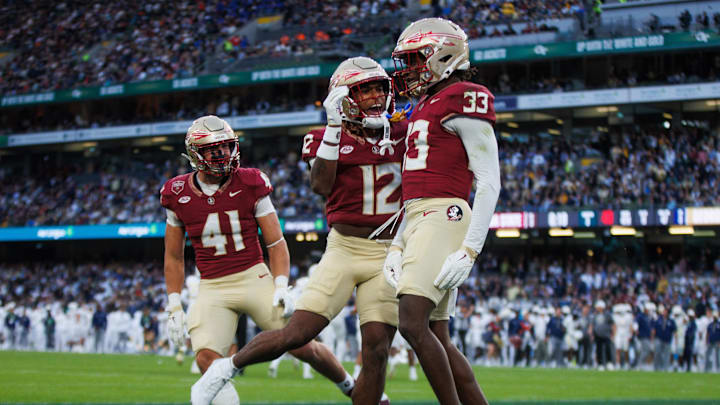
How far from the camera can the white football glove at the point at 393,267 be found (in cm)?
504

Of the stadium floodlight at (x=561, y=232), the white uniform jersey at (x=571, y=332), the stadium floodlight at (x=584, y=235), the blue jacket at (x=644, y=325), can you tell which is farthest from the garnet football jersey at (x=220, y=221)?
the stadium floodlight at (x=584, y=235)

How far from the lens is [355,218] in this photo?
582 centimetres

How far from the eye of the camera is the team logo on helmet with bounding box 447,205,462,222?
16.1ft

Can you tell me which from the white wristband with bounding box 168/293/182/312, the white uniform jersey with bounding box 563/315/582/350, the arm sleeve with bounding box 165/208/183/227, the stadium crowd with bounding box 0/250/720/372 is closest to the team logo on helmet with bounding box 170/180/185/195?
the arm sleeve with bounding box 165/208/183/227

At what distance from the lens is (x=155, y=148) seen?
4081cm

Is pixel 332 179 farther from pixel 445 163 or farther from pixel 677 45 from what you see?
pixel 677 45

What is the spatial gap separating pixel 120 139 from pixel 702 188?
2409 cm

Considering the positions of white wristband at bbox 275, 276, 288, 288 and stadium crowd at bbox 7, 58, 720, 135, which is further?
stadium crowd at bbox 7, 58, 720, 135

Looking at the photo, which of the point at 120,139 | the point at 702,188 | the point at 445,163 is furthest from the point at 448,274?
the point at 120,139

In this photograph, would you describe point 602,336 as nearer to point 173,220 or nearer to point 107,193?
point 173,220

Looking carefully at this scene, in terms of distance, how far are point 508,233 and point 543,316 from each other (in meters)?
7.48

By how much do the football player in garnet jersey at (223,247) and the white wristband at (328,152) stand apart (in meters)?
1.31

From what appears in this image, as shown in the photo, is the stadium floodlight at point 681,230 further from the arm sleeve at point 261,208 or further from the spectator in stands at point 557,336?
the arm sleeve at point 261,208

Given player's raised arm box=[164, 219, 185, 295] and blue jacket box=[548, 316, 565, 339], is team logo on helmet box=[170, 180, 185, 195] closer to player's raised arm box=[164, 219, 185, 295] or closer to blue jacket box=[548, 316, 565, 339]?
player's raised arm box=[164, 219, 185, 295]
